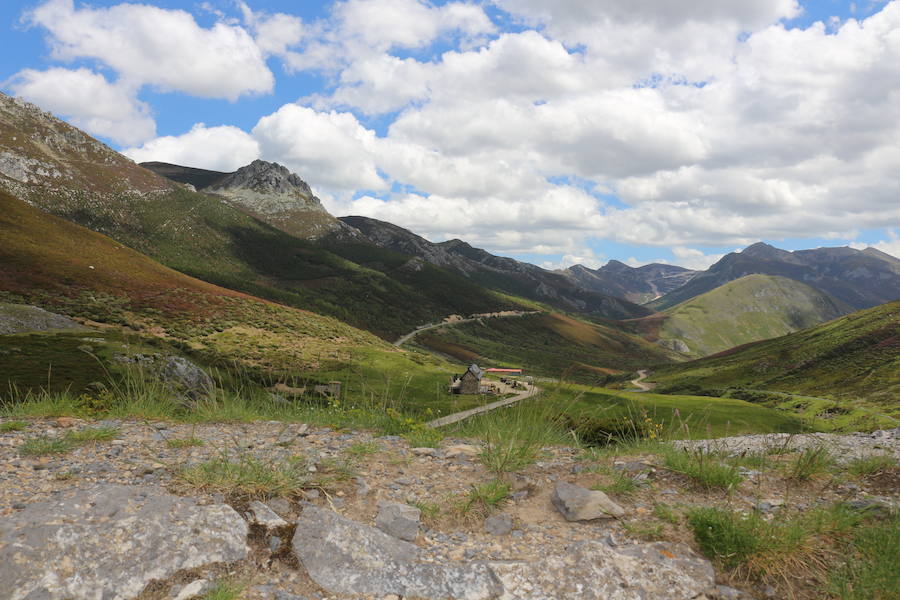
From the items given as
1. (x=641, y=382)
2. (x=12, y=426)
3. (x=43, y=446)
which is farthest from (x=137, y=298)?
(x=641, y=382)

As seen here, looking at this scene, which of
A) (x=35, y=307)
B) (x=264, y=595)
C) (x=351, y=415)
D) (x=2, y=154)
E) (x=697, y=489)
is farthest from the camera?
(x=2, y=154)

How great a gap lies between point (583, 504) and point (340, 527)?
2.96 m

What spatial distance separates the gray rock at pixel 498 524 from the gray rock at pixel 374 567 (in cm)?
67

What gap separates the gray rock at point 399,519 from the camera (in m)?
4.84

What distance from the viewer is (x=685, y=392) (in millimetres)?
132750

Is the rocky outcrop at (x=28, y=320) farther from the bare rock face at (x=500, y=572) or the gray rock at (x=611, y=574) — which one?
the gray rock at (x=611, y=574)

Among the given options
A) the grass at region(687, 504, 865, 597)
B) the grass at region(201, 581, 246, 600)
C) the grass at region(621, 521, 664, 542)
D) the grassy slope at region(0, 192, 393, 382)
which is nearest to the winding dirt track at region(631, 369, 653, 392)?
the grassy slope at region(0, 192, 393, 382)

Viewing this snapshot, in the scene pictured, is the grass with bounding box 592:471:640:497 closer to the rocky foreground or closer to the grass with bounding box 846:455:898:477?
the rocky foreground

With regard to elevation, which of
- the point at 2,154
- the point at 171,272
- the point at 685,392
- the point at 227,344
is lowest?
the point at 685,392

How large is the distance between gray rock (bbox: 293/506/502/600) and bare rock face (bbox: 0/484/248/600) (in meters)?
0.70

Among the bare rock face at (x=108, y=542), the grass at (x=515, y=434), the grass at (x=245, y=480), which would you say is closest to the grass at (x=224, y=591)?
the bare rock face at (x=108, y=542)

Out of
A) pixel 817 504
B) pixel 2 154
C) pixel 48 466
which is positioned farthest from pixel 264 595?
pixel 2 154

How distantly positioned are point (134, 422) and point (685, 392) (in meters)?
151

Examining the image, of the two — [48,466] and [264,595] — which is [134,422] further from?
[264,595]
